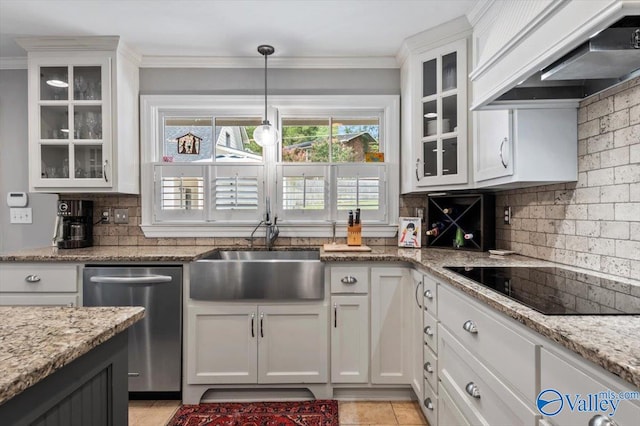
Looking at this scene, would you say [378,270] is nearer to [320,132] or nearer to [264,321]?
[264,321]

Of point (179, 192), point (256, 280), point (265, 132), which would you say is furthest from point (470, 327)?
point (179, 192)

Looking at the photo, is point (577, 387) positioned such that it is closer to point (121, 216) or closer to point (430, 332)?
point (430, 332)

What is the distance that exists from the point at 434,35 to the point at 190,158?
6.75ft

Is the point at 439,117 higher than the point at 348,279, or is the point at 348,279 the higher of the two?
the point at 439,117

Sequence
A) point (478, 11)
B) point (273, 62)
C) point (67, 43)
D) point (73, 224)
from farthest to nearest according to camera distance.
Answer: point (273, 62) < point (73, 224) < point (67, 43) < point (478, 11)

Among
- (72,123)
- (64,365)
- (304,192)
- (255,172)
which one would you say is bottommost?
(64,365)

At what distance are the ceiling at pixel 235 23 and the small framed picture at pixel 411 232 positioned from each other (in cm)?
131

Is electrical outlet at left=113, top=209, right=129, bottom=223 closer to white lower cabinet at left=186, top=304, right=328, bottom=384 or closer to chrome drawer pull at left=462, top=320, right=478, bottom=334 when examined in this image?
white lower cabinet at left=186, top=304, right=328, bottom=384

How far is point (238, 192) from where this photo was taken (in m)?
2.83

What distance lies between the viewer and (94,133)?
8.39 ft

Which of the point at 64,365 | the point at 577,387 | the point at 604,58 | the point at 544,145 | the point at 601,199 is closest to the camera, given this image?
the point at 64,365

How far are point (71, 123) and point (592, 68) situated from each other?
10.0 ft

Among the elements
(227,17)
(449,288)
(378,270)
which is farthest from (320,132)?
(449,288)

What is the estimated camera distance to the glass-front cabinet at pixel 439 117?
2.28m
